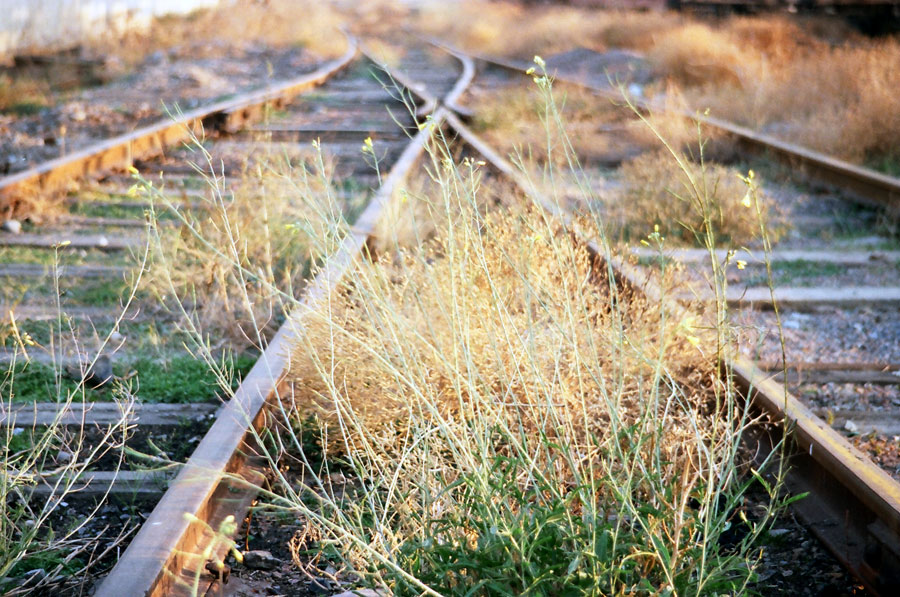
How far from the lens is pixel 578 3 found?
3039cm

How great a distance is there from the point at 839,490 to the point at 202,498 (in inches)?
64.6

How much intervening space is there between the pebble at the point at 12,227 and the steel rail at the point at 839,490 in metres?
3.49

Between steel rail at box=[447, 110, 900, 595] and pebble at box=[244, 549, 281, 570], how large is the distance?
111 centimetres

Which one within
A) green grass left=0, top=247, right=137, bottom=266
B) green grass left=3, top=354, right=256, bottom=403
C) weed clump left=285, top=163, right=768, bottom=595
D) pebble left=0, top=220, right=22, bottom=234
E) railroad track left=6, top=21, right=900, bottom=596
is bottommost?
green grass left=3, top=354, right=256, bottom=403

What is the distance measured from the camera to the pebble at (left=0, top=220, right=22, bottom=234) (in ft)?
16.6

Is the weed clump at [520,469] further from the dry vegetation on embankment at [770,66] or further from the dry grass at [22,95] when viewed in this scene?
the dry grass at [22,95]

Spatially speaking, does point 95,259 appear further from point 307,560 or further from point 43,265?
point 307,560

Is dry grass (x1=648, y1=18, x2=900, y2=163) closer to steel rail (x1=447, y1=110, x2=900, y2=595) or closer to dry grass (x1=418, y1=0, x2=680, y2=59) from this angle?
dry grass (x1=418, y1=0, x2=680, y2=59)

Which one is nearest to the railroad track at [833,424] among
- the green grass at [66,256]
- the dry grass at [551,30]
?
the green grass at [66,256]

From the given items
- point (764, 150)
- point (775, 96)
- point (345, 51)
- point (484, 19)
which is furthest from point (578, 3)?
point (764, 150)

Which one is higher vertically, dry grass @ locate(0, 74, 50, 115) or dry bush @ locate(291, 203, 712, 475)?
dry bush @ locate(291, 203, 712, 475)

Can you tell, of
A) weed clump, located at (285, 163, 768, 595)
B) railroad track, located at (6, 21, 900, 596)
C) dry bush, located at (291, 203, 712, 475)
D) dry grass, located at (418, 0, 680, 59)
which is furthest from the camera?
dry grass, located at (418, 0, 680, 59)

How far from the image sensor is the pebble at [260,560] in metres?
2.29

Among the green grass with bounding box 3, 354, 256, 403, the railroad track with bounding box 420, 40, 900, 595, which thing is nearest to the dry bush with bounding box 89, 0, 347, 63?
the green grass with bounding box 3, 354, 256, 403
